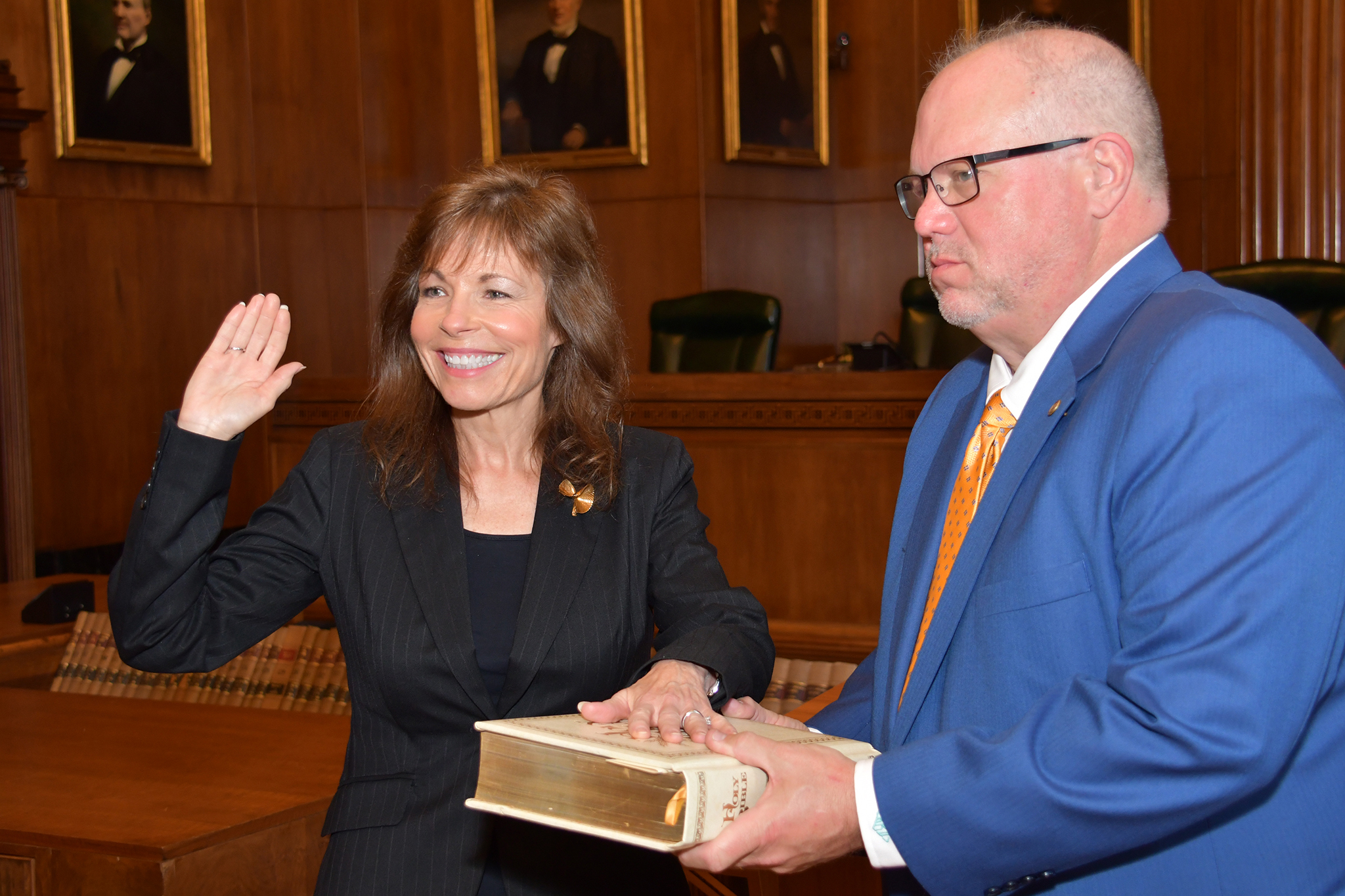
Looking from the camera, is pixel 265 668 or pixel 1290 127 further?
pixel 1290 127

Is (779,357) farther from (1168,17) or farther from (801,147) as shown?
(1168,17)

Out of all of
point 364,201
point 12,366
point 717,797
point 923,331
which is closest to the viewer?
point 717,797

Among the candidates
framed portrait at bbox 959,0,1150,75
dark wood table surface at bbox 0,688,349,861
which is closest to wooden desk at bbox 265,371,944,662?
dark wood table surface at bbox 0,688,349,861

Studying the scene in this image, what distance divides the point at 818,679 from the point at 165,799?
2.02 m

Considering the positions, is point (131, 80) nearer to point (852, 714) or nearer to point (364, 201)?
point (364, 201)

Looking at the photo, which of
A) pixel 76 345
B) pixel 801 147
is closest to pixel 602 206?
pixel 801 147

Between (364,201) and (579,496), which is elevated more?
(364,201)

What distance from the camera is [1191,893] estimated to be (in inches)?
51.2

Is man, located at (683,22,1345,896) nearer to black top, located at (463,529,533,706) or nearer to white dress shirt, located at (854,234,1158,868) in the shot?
white dress shirt, located at (854,234,1158,868)

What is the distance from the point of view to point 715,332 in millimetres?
6930

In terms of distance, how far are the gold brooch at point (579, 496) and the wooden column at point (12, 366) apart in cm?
593

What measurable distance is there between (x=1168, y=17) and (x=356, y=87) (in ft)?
19.3

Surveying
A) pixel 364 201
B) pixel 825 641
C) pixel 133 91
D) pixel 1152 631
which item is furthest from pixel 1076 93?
pixel 364 201

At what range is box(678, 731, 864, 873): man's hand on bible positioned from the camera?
1325mm
